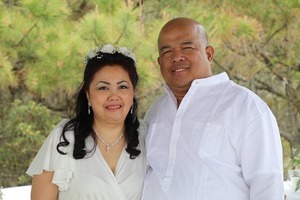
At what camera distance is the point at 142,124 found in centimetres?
234

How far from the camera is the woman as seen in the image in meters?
2.07

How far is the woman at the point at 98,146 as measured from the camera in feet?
6.80

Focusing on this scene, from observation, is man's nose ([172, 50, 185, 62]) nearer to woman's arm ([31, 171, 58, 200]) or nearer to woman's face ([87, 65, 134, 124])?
woman's face ([87, 65, 134, 124])

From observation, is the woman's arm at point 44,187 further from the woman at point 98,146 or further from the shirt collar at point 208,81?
the shirt collar at point 208,81

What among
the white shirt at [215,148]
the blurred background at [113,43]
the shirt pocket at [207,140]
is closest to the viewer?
the white shirt at [215,148]

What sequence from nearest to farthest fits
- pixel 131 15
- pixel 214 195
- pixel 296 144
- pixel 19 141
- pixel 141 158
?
pixel 214 195 < pixel 141 158 < pixel 131 15 < pixel 19 141 < pixel 296 144

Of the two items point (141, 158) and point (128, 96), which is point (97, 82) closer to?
point (128, 96)

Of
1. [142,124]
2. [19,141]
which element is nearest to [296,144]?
[19,141]

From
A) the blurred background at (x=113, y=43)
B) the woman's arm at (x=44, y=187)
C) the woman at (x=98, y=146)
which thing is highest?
the blurred background at (x=113, y=43)

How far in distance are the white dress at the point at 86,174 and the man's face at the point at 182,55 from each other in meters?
0.37

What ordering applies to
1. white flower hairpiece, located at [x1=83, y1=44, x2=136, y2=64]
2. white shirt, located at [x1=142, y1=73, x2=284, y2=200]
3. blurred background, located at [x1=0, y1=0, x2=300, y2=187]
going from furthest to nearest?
blurred background, located at [x1=0, y1=0, x2=300, y2=187]
white flower hairpiece, located at [x1=83, y1=44, x2=136, y2=64]
white shirt, located at [x1=142, y1=73, x2=284, y2=200]

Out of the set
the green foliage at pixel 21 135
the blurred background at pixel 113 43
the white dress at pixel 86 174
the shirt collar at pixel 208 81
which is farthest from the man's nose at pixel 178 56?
the green foliage at pixel 21 135

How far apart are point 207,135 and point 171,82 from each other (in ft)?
0.95

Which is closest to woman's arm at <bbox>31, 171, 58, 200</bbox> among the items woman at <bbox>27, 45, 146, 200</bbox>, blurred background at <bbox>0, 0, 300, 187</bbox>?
woman at <bbox>27, 45, 146, 200</bbox>
